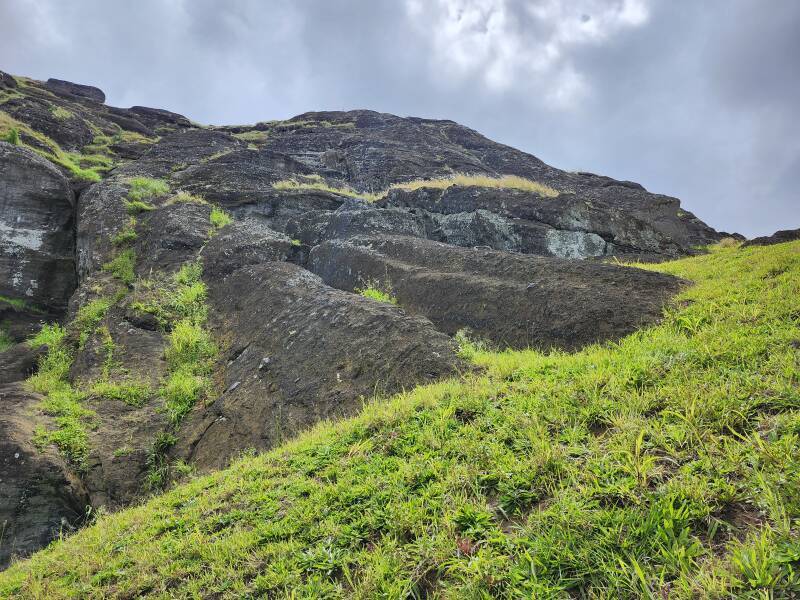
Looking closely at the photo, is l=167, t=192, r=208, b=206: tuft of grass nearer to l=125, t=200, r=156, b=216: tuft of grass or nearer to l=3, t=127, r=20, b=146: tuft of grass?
l=125, t=200, r=156, b=216: tuft of grass

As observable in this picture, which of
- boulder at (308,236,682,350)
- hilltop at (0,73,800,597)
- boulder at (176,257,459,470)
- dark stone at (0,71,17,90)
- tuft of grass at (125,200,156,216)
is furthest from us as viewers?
dark stone at (0,71,17,90)

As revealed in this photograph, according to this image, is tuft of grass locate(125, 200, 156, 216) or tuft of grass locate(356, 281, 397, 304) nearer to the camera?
tuft of grass locate(356, 281, 397, 304)

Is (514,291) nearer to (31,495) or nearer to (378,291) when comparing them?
(378,291)

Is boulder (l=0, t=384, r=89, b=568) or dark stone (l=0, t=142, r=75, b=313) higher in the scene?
dark stone (l=0, t=142, r=75, b=313)

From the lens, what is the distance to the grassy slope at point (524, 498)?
2900 millimetres

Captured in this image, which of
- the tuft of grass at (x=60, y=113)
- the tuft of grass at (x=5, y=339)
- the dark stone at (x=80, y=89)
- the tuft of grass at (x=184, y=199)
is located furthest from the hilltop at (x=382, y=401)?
the dark stone at (x=80, y=89)

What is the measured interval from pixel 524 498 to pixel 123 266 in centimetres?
1514

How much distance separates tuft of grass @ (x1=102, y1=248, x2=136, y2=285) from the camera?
14070mm

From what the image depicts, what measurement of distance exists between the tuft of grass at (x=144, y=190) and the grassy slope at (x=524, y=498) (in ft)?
50.3

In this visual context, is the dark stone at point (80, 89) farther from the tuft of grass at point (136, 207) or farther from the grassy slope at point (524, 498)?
the grassy slope at point (524, 498)

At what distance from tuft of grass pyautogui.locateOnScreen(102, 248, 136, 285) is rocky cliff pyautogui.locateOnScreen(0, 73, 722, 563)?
7 cm

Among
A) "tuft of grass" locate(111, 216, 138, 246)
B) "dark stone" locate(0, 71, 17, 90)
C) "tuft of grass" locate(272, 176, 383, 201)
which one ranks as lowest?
"tuft of grass" locate(111, 216, 138, 246)

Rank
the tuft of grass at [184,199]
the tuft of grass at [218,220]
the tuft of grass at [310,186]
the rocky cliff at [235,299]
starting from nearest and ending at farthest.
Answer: the rocky cliff at [235,299]
the tuft of grass at [218,220]
the tuft of grass at [184,199]
the tuft of grass at [310,186]

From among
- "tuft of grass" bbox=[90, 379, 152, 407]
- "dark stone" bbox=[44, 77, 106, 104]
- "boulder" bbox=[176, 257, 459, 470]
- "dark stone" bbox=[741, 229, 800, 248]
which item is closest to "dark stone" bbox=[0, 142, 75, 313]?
"tuft of grass" bbox=[90, 379, 152, 407]
